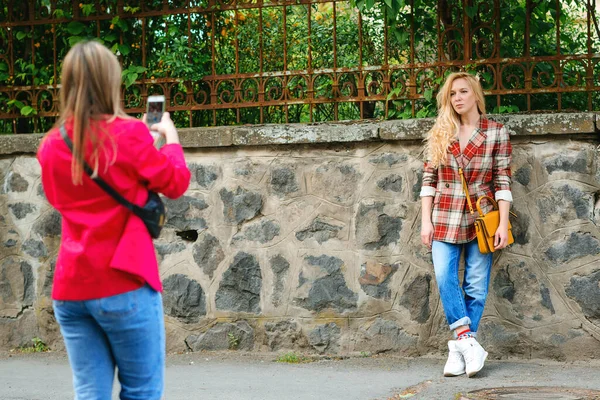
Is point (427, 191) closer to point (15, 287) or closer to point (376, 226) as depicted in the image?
point (376, 226)

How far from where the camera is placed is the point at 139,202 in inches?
112

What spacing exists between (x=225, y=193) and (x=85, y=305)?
9.59ft

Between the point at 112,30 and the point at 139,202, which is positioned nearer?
the point at 139,202

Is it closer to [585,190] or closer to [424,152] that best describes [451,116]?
[424,152]

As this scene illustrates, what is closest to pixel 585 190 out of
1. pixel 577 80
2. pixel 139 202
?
pixel 577 80

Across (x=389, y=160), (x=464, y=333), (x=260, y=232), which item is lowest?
(x=464, y=333)

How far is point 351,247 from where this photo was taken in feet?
18.1

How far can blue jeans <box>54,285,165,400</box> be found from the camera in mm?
2781

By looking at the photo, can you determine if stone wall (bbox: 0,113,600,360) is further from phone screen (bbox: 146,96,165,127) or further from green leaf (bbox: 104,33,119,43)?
phone screen (bbox: 146,96,165,127)

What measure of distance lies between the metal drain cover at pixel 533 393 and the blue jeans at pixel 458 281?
0.49 metres

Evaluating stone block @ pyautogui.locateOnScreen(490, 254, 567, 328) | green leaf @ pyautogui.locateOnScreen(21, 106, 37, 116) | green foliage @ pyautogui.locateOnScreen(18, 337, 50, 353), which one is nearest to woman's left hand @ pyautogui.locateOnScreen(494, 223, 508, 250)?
stone block @ pyautogui.locateOnScreen(490, 254, 567, 328)

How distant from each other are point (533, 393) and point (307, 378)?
1.18 m

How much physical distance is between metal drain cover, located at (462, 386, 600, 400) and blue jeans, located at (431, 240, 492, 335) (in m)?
0.49

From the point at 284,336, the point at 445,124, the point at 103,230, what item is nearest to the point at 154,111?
the point at 103,230
